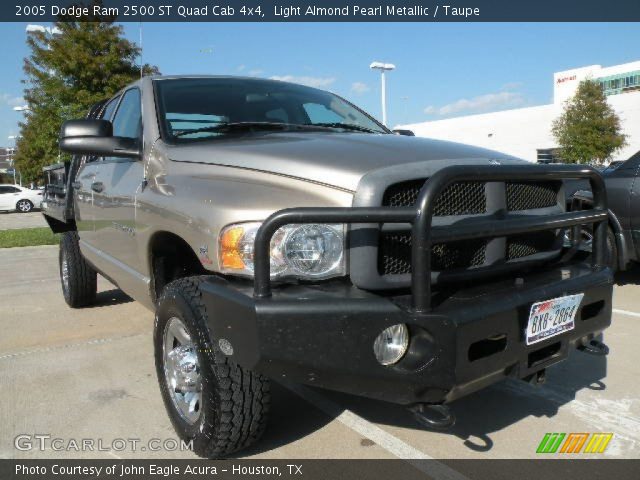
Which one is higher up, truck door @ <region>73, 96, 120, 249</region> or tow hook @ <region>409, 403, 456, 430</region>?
truck door @ <region>73, 96, 120, 249</region>

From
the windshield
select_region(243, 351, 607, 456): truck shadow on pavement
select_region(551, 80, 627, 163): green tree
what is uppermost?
select_region(551, 80, 627, 163): green tree

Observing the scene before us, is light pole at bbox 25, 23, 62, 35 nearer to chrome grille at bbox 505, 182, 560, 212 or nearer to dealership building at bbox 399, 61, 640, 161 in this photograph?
chrome grille at bbox 505, 182, 560, 212

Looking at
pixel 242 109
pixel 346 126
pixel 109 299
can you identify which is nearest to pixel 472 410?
pixel 346 126

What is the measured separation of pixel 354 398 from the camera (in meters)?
3.33

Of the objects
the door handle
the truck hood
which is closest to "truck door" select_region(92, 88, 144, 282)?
the door handle

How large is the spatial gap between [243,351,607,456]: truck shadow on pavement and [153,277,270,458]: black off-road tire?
9.6 inches

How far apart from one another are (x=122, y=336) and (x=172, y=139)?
7.07 feet

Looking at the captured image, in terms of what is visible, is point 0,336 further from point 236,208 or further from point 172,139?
point 236,208

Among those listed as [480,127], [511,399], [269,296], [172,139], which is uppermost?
[480,127]

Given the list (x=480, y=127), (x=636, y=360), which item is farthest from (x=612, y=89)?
(x=636, y=360)

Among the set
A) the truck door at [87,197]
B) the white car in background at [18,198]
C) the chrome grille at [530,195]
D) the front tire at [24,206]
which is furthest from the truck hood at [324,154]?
the front tire at [24,206]

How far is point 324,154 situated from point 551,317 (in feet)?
3.76

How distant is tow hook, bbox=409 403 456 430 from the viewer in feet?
7.22

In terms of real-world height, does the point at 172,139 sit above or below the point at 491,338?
above
